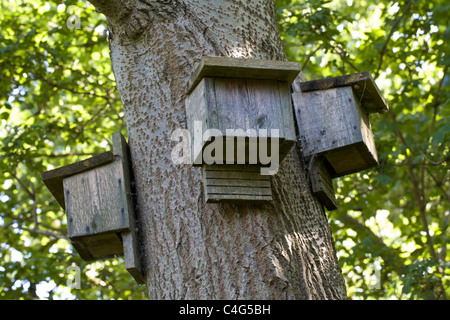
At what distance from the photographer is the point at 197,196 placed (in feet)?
7.06

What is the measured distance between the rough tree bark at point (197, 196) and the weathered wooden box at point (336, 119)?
0.15 m

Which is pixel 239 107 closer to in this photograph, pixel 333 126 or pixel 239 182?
pixel 239 182

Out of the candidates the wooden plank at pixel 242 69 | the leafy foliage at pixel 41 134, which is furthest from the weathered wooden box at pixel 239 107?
the leafy foliage at pixel 41 134

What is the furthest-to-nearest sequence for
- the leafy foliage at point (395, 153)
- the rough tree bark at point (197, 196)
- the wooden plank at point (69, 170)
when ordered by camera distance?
the leafy foliage at point (395, 153), the wooden plank at point (69, 170), the rough tree bark at point (197, 196)

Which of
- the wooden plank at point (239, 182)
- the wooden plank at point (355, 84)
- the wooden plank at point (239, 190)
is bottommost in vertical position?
the wooden plank at point (239, 190)

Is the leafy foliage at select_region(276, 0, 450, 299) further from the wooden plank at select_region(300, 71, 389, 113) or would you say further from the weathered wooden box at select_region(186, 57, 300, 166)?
the weathered wooden box at select_region(186, 57, 300, 166)

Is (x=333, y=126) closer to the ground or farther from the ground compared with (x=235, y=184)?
farther from the ground

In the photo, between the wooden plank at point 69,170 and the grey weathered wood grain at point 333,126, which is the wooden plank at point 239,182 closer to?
the grey weathered wood grain at point 333,126

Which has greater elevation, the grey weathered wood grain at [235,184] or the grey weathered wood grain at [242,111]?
the grey weathered wood grain at [242,111]

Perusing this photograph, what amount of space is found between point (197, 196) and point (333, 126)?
2.61ft

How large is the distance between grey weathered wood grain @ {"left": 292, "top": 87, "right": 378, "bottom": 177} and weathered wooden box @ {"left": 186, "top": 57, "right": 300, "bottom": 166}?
36 centimetres

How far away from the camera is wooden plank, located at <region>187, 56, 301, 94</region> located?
2105 mm

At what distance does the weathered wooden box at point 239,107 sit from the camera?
6.89 ft

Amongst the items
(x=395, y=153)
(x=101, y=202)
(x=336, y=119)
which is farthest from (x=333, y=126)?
(x=395, y=153)
